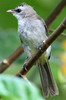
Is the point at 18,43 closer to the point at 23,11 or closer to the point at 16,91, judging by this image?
the point at 23,11

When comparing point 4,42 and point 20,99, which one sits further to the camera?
point 4,42

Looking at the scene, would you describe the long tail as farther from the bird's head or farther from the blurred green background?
the bird's head

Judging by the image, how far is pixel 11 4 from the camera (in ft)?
10.3

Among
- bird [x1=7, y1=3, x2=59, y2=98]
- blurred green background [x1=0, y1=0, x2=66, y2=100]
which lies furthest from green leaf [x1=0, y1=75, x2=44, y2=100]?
bird [x1=7, y1=3, x2=59, y2=98]

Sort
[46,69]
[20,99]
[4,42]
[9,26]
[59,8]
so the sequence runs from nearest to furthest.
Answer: [20,99], [59,8], [4,42], [9,26], [46,69]

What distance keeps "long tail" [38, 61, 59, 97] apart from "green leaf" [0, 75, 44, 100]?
4.41ft

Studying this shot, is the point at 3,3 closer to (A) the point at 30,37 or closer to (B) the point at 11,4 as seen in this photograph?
(B) the point at 11,4

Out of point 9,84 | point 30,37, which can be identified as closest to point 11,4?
point 30,37

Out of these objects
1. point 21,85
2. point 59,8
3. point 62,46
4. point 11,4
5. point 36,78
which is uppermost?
point 21,85

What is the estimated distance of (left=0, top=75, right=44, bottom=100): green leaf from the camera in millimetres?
1258

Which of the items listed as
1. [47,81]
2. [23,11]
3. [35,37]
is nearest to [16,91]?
[47,81]

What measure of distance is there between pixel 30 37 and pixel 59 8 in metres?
0.94

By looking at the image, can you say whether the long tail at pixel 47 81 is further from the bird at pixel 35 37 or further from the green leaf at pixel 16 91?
the green leaf at pixel 16 91

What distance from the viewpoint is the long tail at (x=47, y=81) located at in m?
2.78
